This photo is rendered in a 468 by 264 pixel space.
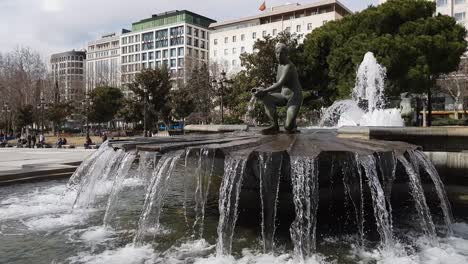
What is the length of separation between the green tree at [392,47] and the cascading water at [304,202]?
18293mm

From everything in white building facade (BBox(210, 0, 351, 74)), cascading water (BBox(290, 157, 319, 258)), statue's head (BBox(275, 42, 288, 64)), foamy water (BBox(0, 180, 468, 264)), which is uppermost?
white building facade (BBox(210, 0, 351, 74))

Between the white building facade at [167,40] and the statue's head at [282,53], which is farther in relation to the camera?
the white building facade at [167,40]

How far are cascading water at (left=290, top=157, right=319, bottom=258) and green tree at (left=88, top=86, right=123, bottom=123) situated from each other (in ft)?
138

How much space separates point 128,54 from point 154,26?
456 inches

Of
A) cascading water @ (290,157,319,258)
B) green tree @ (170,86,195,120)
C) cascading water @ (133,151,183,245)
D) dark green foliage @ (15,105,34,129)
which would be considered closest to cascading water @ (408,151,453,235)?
cascading water @ (290,157,319,258)

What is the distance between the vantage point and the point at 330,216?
7020 millimetres

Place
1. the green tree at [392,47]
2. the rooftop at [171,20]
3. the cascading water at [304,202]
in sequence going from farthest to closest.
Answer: the rooftop at [171,20] → the green tree at [392,47] → the cascading water at [304,202]

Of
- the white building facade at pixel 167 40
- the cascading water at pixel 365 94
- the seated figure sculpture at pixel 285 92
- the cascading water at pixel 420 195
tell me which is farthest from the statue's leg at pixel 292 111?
the white building facade at pixel 167 40

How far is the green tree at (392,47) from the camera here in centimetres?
2184

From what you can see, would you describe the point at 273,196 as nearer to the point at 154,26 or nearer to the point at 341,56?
the point at 341,56

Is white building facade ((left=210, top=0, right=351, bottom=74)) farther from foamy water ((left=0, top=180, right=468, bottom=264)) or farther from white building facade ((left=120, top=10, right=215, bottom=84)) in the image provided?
foamy water ((left=0, top=180, right=468, bottom=264))

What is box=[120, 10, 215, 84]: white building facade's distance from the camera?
9044cm

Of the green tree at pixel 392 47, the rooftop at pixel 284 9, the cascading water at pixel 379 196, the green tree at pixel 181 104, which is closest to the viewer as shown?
the cascading water at pixel 379 196

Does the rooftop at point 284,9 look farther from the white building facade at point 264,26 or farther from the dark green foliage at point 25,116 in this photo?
the dark green foliage at point 25,116
